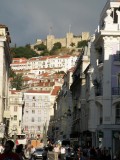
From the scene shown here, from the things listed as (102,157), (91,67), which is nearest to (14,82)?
(91,67)

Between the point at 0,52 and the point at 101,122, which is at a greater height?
the point at 0,52

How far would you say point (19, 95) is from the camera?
361 ft

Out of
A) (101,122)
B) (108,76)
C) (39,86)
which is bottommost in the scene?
(101,122)

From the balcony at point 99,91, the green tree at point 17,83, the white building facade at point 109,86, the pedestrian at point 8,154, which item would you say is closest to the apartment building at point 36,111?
the green tree at point 17,83

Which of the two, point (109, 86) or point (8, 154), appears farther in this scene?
point (109, 86)

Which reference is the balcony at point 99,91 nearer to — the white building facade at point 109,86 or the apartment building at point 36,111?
the white building facade at point 109,86

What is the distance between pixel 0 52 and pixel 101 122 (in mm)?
16832

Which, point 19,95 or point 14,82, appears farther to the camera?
point 14,82

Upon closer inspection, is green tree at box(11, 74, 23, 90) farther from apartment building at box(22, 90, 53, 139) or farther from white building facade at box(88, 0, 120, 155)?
white building facade at box(88, 0, 120, 155)

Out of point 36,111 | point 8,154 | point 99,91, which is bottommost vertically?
point 8,154

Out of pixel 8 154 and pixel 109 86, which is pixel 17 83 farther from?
pixel 8 154

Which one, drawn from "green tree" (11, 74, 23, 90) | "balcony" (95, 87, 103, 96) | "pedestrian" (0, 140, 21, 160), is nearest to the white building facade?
"balcony" (95, 87, 103, 96)

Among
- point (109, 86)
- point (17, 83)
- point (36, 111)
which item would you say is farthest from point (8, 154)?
point (17, 83)

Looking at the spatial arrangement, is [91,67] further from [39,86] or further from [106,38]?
[39,86]
